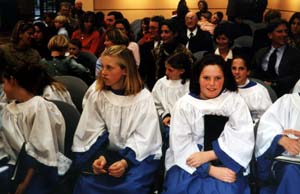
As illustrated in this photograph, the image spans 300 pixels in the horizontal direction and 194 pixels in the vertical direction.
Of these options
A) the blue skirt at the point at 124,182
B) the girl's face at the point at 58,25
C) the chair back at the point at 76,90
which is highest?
the girl's face at the point at 58,25

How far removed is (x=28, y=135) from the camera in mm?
2424

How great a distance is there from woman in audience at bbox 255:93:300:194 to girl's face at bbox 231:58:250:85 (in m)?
0.86

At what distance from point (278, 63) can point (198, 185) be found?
2630 mm

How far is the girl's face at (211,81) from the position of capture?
2.50 metres

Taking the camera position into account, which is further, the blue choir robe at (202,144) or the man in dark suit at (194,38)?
the man in dark suit at (194,38)

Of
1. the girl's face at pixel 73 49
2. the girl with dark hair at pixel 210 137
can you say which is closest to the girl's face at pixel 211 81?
the girl with dark hair at pixel 210 137

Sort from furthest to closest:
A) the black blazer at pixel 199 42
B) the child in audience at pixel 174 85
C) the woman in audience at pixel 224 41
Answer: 1. the black blazer at pixel 199 42
2. the woman in audience at pixel 224 41
3. the child in audience at pixel 174 85

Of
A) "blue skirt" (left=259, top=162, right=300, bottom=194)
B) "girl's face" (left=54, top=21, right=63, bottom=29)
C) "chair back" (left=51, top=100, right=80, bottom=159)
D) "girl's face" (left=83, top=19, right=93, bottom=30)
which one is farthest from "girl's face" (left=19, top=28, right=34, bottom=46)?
"blue skirt" (left=259, top=162, right=300, bottom=194)

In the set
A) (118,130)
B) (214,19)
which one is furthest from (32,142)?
(214,19)

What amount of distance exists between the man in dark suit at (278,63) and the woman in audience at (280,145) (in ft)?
6.07

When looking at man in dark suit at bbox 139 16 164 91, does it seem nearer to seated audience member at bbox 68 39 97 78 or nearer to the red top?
seated audience member at bbox 68 39 97 78

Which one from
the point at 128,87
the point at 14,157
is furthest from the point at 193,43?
the point at 14,157

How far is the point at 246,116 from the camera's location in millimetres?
2459

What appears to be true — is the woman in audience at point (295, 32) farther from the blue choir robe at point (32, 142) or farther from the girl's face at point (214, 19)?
the blue choir robe at point (32, 142)
